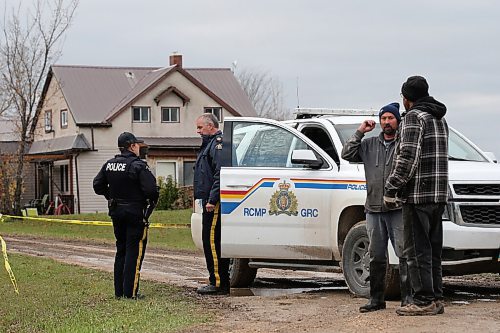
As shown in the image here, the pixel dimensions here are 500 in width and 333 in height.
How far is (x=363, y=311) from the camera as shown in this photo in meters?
9.24

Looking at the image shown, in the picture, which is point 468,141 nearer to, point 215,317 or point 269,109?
point 215,317

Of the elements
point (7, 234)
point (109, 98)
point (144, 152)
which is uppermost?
point (109, 98)

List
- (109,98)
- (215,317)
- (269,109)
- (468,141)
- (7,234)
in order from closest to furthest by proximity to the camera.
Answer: (215,317), (468,141), (7,234), (109,98), (269,109)

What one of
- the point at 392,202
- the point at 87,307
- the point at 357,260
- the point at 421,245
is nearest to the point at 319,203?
the point at 357,260

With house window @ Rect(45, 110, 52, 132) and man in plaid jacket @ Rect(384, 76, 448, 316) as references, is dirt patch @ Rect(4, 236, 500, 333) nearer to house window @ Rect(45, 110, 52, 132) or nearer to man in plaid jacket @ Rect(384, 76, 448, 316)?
man in plaid jacket @ Rect(384, 76, 448, 316)

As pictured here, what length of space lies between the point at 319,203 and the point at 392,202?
243 cm

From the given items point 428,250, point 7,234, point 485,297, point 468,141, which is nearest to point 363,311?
point 428,250

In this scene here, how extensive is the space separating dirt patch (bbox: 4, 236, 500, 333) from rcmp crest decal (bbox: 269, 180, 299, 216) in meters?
0.97

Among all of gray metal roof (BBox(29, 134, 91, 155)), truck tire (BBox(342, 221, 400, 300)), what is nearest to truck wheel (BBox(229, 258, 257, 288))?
truck tire (BBox(342, 221, 400, 300))

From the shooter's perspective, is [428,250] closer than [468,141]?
Yes

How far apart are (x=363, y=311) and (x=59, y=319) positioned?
2959mm

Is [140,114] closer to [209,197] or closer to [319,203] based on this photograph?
[209,197]

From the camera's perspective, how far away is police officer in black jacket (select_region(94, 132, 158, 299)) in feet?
36.3

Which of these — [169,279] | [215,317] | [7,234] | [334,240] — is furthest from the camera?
[7,234]
